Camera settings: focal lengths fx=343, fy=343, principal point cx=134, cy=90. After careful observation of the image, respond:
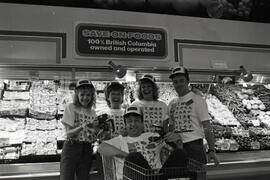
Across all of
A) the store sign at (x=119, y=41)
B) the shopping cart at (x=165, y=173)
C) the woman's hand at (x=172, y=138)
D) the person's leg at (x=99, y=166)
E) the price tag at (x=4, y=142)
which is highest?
the store sign at (x=119, y=41)

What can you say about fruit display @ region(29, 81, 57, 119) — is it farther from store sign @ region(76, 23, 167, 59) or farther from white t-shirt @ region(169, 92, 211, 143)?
white t-shirt @ region(169, 92, 211, 143)

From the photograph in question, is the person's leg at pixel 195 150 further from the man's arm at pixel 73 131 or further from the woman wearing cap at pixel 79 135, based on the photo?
the man's arm at pixel 73 131

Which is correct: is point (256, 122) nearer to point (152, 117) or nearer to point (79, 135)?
point (152, 117)

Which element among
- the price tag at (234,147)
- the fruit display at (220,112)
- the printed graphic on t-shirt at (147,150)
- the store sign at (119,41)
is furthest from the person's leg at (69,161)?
the fruit display at (220,112)

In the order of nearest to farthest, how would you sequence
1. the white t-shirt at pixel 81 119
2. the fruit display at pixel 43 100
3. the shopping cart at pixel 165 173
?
the shopping cart at pixel 165 173, the white t-shirt at pixel 81 119, the fruit display at pixel 43 100

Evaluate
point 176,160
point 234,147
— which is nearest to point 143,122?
point 176,160

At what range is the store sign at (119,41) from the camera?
15.8ft

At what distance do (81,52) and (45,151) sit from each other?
152 centimetres

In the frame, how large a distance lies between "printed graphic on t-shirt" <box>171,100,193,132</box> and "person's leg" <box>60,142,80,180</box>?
3.48ft

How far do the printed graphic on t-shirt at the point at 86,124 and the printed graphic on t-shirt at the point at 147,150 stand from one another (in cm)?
59

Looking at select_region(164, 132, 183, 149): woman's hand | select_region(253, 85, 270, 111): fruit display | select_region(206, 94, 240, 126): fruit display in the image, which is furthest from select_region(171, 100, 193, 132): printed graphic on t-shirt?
select_region(253, 85, 270, 111): fruit display

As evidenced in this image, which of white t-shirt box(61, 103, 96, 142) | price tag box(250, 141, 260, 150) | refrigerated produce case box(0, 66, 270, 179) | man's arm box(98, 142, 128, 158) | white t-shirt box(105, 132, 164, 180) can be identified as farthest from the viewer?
price tag box(250, 141, 260, 150)

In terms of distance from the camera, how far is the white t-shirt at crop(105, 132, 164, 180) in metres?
2.98

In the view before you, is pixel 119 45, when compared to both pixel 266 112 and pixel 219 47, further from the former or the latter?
pixel 266 112
